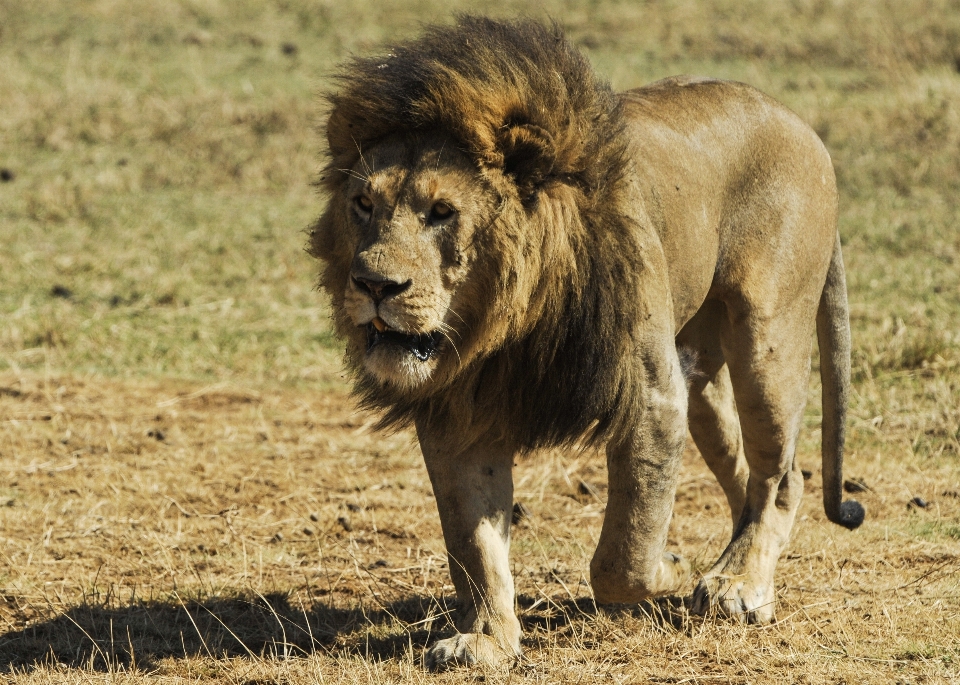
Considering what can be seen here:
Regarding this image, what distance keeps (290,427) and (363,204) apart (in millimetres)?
2831

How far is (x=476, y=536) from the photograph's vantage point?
10.4ft

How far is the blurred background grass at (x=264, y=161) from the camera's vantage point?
6.49 metres

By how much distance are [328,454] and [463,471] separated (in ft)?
7.08

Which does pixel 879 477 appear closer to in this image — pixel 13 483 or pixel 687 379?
pixel 687 379

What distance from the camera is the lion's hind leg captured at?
3.58 meters

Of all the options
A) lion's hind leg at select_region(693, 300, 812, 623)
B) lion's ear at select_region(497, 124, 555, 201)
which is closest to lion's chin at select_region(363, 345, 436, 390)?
lion's ear at select_region(497, 124, 555, 201)

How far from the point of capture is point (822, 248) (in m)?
3.87

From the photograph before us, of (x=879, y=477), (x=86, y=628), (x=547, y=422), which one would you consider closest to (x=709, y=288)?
(x=547, y=422)

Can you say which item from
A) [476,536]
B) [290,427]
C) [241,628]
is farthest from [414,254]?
[290,427]

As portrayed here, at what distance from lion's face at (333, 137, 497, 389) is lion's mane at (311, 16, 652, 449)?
3 centimetres

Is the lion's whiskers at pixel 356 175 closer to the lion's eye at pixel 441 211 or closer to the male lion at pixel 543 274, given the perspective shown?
the male lion at pixel 543 274

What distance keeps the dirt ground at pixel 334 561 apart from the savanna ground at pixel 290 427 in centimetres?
1

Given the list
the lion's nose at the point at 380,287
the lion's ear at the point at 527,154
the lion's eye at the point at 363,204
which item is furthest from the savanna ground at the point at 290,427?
the lion's nose at the point at 380,287

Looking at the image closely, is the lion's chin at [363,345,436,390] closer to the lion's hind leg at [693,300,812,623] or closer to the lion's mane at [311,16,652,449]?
the lion's mane at [311,16,652,449]
